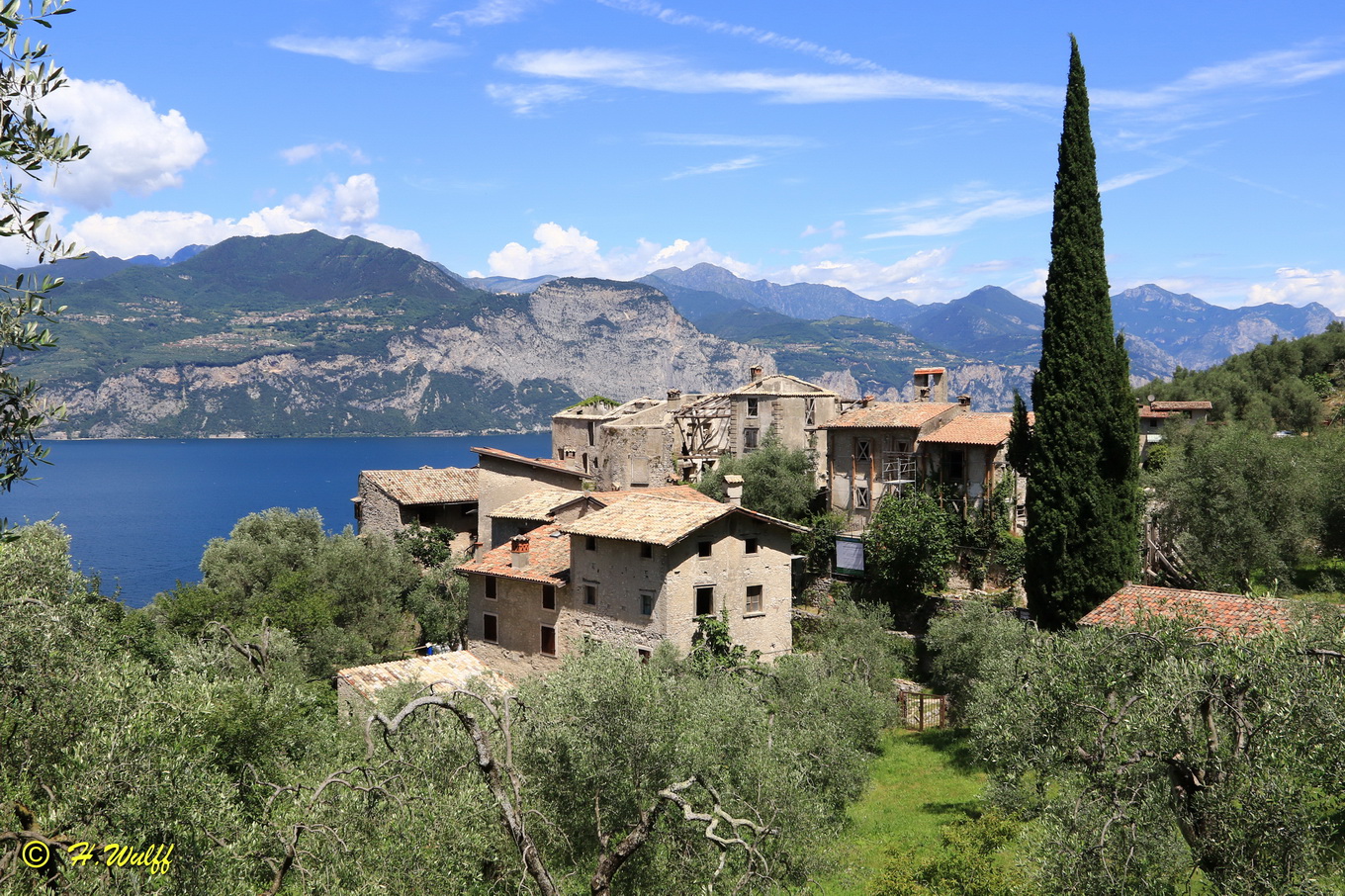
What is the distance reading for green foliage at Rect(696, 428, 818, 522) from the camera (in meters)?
47.6

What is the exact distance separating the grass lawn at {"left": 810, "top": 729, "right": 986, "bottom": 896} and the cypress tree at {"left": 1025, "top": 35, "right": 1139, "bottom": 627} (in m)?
7.36

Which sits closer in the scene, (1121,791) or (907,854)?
(1121,791)

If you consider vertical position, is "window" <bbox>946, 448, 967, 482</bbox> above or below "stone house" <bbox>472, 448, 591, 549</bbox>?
above

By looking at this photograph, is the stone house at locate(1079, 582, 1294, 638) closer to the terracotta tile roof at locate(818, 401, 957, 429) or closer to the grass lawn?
the grass lawn

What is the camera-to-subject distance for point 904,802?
89.0ft

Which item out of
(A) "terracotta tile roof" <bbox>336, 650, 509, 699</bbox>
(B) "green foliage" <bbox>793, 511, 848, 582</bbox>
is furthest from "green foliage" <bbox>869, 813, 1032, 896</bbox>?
(B) "green foliage" <bbox>793, 511, 848, 582</bbox>

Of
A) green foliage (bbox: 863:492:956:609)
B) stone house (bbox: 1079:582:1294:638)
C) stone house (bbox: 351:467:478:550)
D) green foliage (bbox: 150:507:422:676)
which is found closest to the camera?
stone house (bbox: 1079:582:1294:638)

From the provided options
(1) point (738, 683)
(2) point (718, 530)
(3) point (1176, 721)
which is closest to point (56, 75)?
(3) point (1176, 721)

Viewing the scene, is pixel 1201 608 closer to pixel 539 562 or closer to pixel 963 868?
pixel 963 868

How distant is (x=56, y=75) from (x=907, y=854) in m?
23.1

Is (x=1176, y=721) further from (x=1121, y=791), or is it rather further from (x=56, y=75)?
(x=56, y=75)

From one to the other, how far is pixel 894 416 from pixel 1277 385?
43.2 meters

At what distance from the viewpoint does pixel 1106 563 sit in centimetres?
3316

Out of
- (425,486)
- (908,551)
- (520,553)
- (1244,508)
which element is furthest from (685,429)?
(1244,508)
